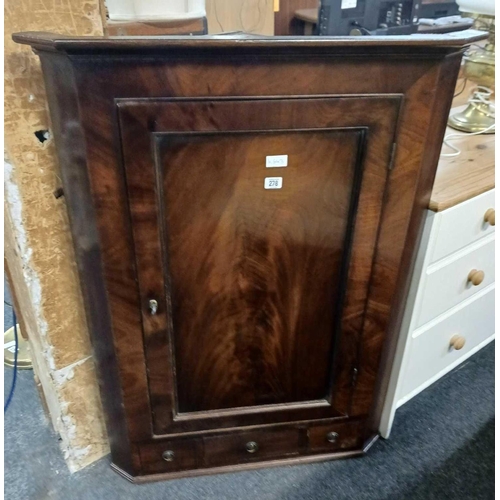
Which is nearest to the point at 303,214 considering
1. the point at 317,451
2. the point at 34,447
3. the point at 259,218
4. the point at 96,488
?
the point at 259,218

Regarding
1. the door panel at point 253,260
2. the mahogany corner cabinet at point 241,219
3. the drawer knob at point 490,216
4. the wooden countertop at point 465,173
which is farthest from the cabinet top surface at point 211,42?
the drawer knob at point 490,216

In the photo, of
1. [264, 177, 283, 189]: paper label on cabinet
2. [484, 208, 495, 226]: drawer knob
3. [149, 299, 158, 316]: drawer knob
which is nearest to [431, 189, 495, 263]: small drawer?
[484, 208, 495, 226]: drawer knob

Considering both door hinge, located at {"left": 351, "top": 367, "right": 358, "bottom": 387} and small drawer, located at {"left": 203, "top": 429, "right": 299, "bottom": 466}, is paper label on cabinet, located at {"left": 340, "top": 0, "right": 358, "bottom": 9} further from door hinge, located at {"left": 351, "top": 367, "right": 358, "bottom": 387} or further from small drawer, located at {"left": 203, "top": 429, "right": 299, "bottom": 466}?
small drawer, located at {"left": 203, "top": 429, "right": 299, "bottom": 466}

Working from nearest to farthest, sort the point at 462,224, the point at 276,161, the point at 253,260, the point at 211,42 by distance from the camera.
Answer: the point at 211,42 < the point at 276,161 < the point at 253,260 < the point at 462,224

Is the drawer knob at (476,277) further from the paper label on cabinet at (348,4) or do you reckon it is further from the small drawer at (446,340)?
the paper label on cabinet at (348,4)

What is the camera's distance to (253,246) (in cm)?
94

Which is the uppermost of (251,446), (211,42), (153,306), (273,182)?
(211,42)

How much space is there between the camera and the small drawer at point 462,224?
1.10m

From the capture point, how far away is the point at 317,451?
1.31 meters

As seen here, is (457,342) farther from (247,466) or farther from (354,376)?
(247,466)

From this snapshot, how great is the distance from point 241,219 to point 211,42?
1.05ft

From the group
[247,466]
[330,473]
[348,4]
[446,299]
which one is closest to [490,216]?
[446,299]

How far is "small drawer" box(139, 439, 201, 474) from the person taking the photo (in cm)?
119

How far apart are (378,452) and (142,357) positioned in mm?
749
